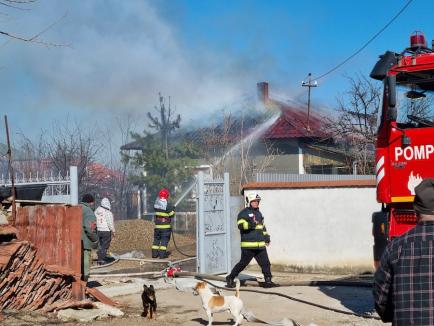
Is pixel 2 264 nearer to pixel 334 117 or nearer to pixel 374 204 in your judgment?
pixel 374 204

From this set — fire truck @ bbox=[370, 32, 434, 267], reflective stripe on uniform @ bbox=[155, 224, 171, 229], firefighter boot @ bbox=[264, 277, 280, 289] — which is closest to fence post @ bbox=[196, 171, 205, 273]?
firefighter boot @ bbox=[264, 277, 280, 289]

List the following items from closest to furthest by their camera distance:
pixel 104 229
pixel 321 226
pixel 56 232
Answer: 1. pixel 56 232
2. pixel 321 226
3. pixel 104 229

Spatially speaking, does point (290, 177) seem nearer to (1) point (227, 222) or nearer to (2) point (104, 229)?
(1) point (227, 222)

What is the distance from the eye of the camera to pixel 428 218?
3363 millimetres

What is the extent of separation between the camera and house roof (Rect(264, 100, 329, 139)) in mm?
26047

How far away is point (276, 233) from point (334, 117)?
39.7 feet

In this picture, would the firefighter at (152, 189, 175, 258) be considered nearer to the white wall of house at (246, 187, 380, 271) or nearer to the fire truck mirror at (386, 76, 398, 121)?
the white wall of house at (246, 187, 380, 271)

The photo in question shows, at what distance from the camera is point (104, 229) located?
14.9 metres

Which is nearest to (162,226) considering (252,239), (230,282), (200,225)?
(200,225)

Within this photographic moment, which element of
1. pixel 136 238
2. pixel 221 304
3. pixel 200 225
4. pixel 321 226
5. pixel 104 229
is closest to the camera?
pixel 221 304

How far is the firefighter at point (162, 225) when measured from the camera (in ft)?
49.9

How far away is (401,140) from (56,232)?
15.3 ft

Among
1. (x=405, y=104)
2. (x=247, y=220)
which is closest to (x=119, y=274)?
(x=247, y=220)

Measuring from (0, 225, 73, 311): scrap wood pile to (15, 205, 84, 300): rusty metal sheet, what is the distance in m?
0.28
